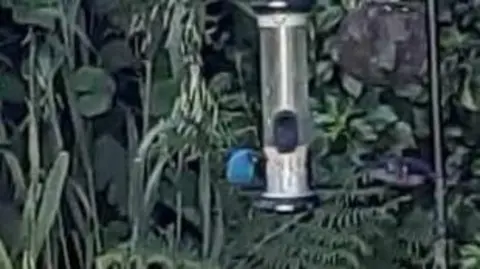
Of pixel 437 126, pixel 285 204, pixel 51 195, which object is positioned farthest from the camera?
pixel 51 195

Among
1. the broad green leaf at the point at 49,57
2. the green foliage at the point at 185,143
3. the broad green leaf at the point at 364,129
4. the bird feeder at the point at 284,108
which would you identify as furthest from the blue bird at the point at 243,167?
the broad green leaf at the point at 49,57

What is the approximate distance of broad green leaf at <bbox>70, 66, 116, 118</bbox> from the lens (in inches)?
110

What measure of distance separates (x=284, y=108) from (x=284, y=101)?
0.02m

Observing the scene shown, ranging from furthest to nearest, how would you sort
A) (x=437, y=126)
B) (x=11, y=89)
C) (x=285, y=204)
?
(x=11, y=89)
(x=285, y=204)
(x=437, y=126)

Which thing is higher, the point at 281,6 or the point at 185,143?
the point at 281,6

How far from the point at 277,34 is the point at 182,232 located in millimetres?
583

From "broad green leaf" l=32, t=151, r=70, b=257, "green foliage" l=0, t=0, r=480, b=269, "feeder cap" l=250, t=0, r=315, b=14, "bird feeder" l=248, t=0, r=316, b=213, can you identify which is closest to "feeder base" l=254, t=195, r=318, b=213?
"bird feeder" l=248, t=0, r=316, b=213

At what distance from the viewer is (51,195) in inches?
107

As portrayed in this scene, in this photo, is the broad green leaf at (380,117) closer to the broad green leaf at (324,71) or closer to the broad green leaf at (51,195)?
the broad green leaf at (324,71)

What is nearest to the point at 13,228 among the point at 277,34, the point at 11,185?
the point at 11,185

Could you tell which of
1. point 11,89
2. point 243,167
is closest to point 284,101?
point 243,167

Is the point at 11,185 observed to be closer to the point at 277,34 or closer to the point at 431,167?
the point at 277,34

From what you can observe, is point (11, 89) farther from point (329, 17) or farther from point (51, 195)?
point (329, 17)

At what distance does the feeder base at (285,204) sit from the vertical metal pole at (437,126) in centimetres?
23
